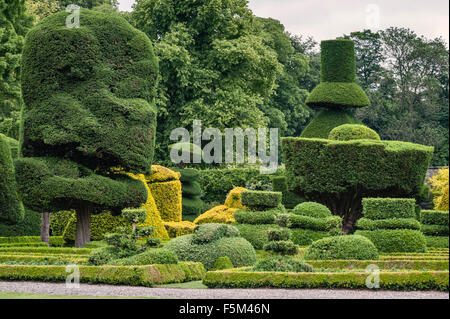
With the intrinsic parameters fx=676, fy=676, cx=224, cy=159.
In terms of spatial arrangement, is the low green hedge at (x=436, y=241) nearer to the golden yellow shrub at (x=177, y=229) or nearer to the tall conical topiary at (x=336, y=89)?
the golden yellow shrub at (x=177, y=229)

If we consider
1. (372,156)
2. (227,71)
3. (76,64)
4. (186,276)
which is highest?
(227,71)

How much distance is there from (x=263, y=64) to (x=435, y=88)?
52.3 feet

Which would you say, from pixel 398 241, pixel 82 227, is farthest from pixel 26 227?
pixel 398 241

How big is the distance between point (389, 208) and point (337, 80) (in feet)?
41.4

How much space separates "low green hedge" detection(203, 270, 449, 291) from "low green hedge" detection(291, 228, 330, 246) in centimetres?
817

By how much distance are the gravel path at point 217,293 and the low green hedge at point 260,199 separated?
27.6ft

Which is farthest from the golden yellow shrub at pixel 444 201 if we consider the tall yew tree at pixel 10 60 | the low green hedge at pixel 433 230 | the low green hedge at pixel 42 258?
the tall yew tree at pixel 10 60

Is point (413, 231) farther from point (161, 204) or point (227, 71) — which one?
point (227, 71)

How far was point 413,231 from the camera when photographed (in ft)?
65.9

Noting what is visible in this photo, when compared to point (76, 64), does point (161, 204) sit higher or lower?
lower

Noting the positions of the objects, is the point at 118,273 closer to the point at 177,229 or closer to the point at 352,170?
the point at 177,229

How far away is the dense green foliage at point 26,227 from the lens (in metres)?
25.0

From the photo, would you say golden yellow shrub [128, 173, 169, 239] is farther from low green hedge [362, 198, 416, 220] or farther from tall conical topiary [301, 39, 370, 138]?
tall conical topiary [301, 39, 370, 138]
